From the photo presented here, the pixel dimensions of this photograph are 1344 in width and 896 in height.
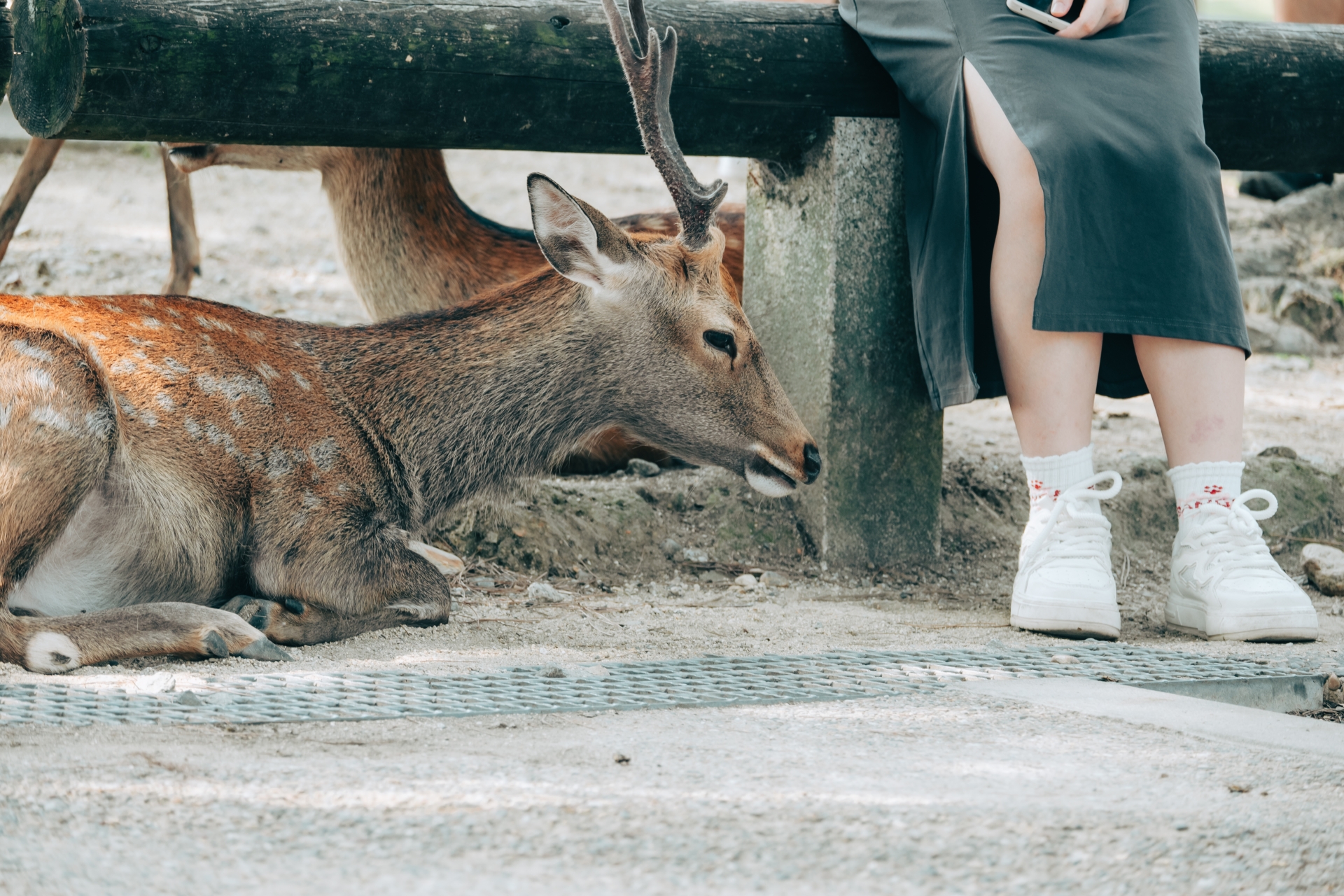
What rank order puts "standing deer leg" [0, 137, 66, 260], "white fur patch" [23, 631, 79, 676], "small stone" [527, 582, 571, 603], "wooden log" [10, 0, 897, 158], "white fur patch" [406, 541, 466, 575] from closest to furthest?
"white fur patch" [23, 631, 79, 676]
"wooden log" [10, 0, 897, 158]
"small stone" [527, 582, 571, 603]
"white fur patch" [406, 541, 466, 575]
"standing deer leg" [0, 137, 66, 260]

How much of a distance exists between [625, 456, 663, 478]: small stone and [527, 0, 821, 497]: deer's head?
776mm

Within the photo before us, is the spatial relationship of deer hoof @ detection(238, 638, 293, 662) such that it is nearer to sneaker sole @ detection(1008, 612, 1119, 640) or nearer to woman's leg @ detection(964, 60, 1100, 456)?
sneaker sole @ detection(1008, 612, 1119, 640)

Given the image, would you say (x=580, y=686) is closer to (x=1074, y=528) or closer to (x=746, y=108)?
(x=1074, y=528)

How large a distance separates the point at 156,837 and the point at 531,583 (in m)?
1.99

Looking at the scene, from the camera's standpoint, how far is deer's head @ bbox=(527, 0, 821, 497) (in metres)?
3.46

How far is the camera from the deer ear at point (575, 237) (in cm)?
329

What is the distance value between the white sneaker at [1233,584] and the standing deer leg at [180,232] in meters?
3.23

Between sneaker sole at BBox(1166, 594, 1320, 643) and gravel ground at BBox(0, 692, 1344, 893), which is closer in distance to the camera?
gravel ground at BBox(0, 692, 1344, 893)

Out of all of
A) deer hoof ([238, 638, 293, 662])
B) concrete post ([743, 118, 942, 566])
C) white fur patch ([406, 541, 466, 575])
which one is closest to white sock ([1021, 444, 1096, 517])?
concrete post ([743, 118, 942, 566])

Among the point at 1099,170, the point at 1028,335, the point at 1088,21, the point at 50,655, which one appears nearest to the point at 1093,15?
the point at 1088,21

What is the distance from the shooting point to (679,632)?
3.00 m

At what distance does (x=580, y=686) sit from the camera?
2.43 meters

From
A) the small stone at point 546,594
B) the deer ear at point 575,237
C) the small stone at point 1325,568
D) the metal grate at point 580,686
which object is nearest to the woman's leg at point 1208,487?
the metal grate at point 580,686

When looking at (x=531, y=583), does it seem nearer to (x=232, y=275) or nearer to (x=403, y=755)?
(x=403, y=755)
